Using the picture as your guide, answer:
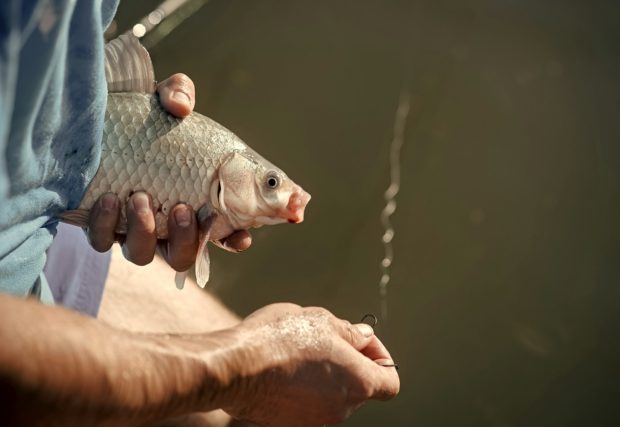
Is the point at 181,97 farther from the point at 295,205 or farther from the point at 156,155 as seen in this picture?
the point at 295,205

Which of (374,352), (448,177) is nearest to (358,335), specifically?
(374,352)

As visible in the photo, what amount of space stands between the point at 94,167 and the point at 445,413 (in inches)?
81.2

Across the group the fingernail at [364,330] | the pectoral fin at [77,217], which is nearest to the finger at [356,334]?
the fingernail at [364,330]

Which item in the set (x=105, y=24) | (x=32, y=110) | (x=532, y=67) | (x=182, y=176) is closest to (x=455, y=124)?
(x=532, y=67)

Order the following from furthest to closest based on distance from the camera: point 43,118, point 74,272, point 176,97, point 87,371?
point 74,272 < point 176,97 < point 43,118 < point 87,371

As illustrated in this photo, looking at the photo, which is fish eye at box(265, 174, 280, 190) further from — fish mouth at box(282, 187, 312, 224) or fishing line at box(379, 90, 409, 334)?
fishing line at box(379, 90, 409, 334)

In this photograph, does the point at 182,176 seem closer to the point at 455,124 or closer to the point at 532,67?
the point at 455,124

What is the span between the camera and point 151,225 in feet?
5.43

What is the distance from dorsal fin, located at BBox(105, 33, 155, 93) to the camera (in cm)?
166

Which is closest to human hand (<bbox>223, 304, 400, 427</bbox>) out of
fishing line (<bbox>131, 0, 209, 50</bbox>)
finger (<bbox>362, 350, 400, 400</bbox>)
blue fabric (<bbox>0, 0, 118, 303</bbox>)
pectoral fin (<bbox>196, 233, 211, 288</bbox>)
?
finger (<bbox>362, 350, 400, 400</bbox>)

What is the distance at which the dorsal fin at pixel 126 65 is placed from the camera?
5.46 feet

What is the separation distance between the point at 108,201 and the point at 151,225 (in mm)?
113

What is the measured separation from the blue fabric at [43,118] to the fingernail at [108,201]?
2.7 inches

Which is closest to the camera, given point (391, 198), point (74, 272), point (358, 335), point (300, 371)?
point (300, 371)
